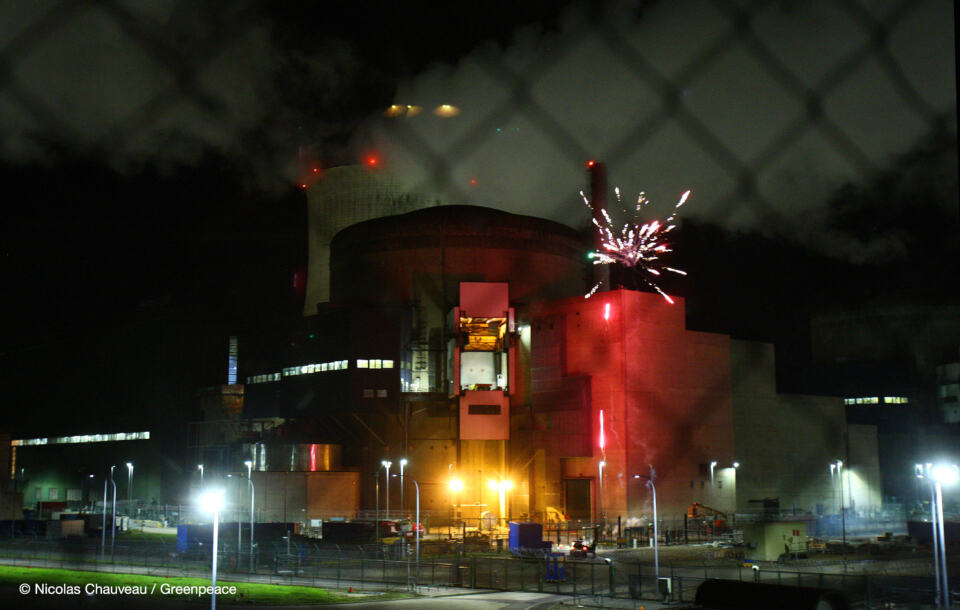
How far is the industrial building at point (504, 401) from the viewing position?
69125 mm

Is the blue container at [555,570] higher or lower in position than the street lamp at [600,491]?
lower

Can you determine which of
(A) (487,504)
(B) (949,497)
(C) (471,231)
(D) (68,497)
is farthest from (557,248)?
(D) (68,497)

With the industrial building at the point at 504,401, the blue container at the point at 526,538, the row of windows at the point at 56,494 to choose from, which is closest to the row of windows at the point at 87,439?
the row of windows at the point at 56,494

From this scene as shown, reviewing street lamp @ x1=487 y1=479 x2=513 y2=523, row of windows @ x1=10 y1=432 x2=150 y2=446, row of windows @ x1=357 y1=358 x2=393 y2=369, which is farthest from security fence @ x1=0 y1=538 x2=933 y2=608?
row of windows @ x1=10 y1=432 x2=150 y2=446

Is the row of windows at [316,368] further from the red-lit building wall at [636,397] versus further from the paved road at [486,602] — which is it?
the paved road at [486,602]

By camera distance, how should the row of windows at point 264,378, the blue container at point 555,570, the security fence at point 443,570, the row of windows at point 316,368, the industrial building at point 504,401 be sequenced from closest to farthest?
1. the security fence at point 443,570
2. the blue container at point 555,570
3. the industrial building at point 504,401
4. the row of windows at point 316,368
5. the row of windows at point 264,378

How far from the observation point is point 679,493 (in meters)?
68.9

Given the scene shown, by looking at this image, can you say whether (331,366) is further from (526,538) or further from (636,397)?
(526,538)

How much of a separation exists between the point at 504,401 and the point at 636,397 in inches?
474

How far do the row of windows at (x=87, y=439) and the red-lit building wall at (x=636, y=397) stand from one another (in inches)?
1788

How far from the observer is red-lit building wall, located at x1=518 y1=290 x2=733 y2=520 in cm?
6762

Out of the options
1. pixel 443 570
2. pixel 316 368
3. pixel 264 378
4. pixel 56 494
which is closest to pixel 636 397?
pixel 316 368

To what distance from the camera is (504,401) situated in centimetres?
7581

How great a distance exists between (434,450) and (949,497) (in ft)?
151
